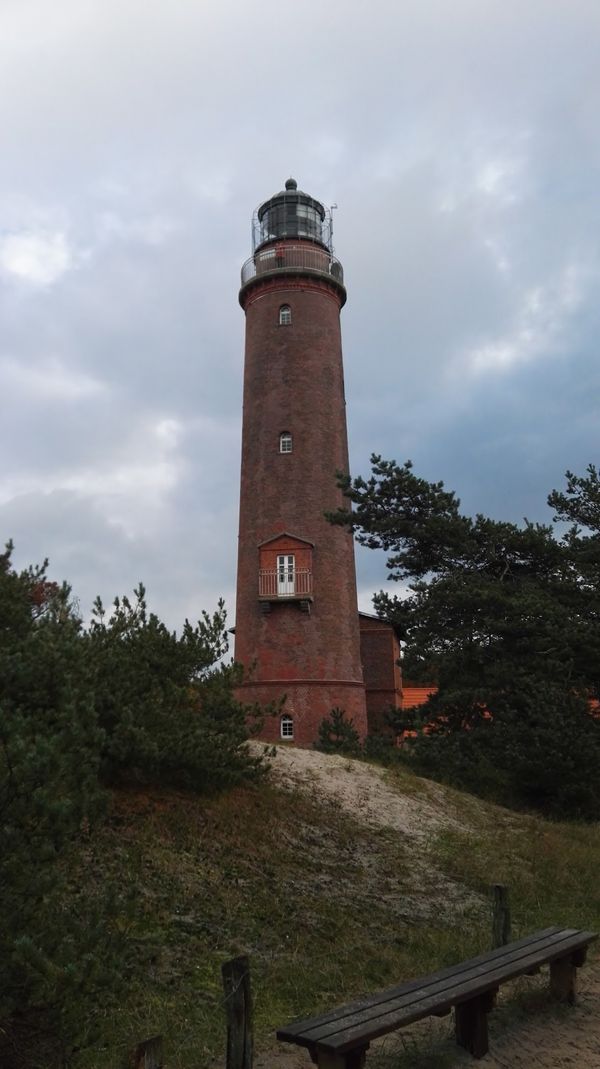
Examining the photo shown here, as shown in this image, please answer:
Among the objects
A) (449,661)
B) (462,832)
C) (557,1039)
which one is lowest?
(557,1039)

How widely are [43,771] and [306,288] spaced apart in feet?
82.6

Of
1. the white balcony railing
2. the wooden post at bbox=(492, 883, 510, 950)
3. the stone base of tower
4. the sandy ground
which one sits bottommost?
the sandy ground

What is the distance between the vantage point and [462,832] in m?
12.9

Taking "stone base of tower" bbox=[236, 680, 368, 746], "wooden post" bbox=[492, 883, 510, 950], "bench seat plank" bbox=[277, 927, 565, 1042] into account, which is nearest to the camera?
"bench seat plank" bbox=[277, 927, 565, 1042]

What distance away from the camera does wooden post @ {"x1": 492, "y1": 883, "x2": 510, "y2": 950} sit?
7281 millimetres

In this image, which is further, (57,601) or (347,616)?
(347,616)

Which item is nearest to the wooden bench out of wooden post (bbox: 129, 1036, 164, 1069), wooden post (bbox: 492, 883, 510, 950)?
wooden post (bbox: 492, 883, 510, 950)

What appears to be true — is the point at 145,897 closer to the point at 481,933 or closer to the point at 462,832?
the point at 481,933

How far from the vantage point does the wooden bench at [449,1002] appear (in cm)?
466

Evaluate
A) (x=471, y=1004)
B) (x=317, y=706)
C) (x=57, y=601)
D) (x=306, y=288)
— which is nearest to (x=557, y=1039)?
(x=471, y=1004)

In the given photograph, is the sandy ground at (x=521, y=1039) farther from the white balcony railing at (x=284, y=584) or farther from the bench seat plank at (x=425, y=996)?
the white balcony railing at (x=284, y=584)

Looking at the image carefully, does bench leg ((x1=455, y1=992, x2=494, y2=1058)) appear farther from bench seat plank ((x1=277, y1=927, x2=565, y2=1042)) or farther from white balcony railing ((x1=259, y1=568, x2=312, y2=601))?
white balcony railing ((x1=259, y1=568, x2=312, y2=601))

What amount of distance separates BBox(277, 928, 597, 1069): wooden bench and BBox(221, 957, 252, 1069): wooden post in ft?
0.81

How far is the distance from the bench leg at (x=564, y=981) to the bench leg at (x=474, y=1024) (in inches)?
50.3
